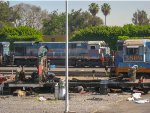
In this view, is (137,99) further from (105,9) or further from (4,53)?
(105,9)

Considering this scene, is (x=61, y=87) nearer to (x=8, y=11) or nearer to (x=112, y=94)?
(x=112, y=94)

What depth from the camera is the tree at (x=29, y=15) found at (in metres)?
116

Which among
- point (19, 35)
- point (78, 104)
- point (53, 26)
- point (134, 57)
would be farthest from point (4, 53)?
point (53, 26)

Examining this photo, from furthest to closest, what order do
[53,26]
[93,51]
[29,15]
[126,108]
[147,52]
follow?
1. [29,15]
2. [53,26]
3. [93,51]
4. [147,52]
5. [126,108]

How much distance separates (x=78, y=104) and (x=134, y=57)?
11.6m

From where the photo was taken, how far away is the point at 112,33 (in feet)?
233

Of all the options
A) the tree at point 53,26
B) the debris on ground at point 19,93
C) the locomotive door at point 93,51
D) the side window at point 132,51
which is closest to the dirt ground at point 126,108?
the debris on ground at point 19,93

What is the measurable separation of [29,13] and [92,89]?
3630 inches

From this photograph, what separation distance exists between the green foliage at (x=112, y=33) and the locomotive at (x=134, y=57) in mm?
35484

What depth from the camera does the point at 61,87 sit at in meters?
22.2

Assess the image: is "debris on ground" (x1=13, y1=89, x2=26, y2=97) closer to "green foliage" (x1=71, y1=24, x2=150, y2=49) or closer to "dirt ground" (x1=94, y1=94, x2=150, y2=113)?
"dirt ground" (x1=94, y1=94, x2=150, y2=113)

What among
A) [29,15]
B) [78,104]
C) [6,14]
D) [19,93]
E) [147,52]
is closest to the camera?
[78,104]

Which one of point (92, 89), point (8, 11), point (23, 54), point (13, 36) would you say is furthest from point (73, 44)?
point (8, 11)

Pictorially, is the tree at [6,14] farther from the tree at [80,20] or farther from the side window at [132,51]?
the side window at [132,51]
